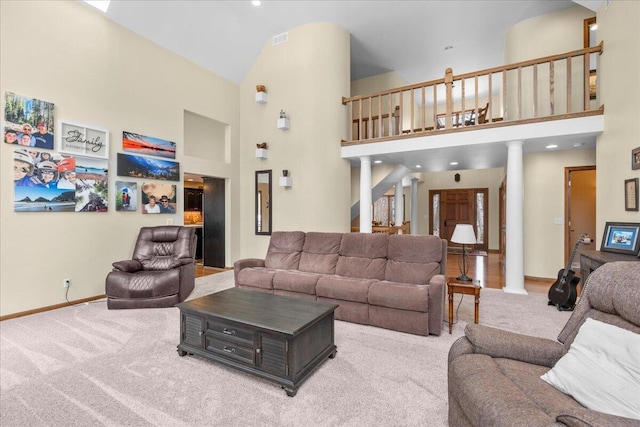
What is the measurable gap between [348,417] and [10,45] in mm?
5249

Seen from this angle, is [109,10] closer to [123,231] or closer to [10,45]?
[10,45]

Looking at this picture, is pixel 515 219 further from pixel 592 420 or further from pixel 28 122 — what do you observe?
pixel 28 122

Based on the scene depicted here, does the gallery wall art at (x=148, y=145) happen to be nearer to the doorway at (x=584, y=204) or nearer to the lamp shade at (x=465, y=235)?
the lamp shade at (x=465, y=235)

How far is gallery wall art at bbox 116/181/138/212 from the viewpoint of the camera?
182 inches

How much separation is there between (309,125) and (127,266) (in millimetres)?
3812

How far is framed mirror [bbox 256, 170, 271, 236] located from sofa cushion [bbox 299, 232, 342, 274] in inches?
90.6

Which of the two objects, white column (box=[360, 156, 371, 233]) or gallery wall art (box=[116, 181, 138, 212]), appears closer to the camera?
gallery wall art (box=[116, 181, 138, 212])

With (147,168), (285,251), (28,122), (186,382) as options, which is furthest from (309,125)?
(186,382)

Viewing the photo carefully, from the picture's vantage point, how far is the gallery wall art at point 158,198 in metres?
5.00

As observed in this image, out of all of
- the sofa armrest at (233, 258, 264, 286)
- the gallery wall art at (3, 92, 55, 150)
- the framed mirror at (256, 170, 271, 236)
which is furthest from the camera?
the framed mirror at (256, 170, 271, 236)

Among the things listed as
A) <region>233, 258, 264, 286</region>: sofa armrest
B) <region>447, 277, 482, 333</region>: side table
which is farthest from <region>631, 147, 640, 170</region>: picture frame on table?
<region>233, 258, 264, 286</region>: sofa armrest

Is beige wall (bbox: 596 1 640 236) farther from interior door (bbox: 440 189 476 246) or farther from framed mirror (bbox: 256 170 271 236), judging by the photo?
interior door (bbox: 440 189 476 246)

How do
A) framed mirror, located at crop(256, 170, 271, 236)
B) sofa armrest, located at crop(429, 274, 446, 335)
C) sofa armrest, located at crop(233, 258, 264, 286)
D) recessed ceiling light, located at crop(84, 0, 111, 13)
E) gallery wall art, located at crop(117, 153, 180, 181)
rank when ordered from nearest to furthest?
sofa armrest, located at crop(429, 274, 446, 335) < sofa armrest, located at crop(233, 258, 264, 286) < recessed ceiling light, located at crop(84, 0, 111, 13) < gallery wall art, located at crop(117, 153, 180, 181) < framed mirror, located at crop(256, 170, 271, 236)

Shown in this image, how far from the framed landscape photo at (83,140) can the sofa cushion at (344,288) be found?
368 cm
